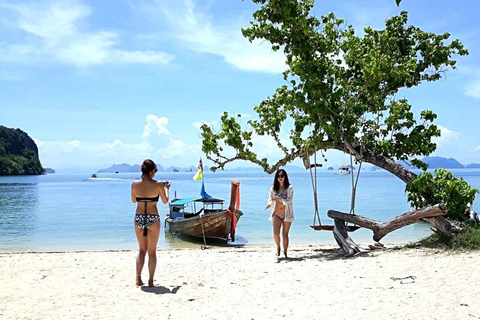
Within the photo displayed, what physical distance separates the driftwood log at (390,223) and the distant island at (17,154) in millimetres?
140050

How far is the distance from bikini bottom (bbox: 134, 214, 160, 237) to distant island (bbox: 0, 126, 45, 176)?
464 ft

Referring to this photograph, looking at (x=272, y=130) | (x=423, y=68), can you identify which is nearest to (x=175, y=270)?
(x=272, y=130)

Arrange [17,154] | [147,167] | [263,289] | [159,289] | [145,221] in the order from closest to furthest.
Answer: [147,167] < [145,221] < [263,289] < [159,289] < [17,154]

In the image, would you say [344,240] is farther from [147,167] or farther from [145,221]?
[147,167]

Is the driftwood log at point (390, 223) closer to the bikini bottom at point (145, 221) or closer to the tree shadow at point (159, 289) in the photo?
the tree shadow at point (159, 289)

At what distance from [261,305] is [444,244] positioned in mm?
5019

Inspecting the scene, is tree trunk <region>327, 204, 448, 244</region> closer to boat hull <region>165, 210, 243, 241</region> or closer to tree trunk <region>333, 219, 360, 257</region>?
tree trunk <region>333, 219, 360, 257</region>

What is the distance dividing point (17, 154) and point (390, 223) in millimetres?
154822

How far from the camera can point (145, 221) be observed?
6.73 meters

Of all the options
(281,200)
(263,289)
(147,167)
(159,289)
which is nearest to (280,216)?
(281,200)

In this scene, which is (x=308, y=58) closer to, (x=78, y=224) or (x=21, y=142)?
(x=78, y=224)

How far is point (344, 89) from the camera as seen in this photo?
1074cm

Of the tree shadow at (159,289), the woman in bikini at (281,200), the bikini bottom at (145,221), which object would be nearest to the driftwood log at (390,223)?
the woman in bikini at (281,200)

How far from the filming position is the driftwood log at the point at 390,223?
9234 millimetres
